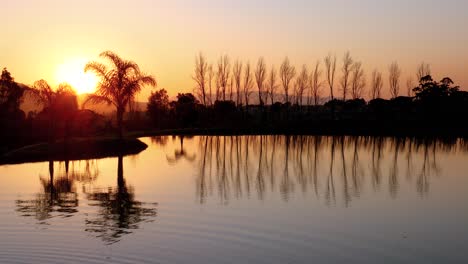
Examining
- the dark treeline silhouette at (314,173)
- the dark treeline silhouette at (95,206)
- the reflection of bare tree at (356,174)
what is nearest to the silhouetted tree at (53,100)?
the dark treeline silhouette at (314,173)

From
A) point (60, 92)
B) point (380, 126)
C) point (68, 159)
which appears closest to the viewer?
point (68, 159)

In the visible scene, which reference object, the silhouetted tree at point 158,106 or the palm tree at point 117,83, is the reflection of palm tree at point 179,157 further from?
the silhouetted tree at point 158,106

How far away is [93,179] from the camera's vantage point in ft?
63.0

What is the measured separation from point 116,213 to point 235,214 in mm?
2917

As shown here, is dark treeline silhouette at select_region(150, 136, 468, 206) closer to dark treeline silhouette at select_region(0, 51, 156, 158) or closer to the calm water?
the calm water

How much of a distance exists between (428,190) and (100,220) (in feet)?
33.6

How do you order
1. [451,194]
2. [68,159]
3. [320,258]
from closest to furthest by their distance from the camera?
1. [320,258]
2. [451,194]
3. [68,159]

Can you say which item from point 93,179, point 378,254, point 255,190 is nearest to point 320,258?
point 378,254

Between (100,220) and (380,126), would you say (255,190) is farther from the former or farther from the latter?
(380,126)

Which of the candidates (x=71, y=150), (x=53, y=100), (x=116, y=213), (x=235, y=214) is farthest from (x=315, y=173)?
(x=53, y=100)

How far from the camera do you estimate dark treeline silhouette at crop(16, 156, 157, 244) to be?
37.9ft

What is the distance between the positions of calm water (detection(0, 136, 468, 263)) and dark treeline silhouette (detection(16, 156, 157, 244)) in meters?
0.03

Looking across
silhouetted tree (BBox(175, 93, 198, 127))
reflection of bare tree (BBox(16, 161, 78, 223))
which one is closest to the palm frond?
reflection of bare tree (BBox(16, 161, 78, 223))

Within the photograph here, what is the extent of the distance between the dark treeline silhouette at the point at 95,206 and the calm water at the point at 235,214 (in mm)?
33
